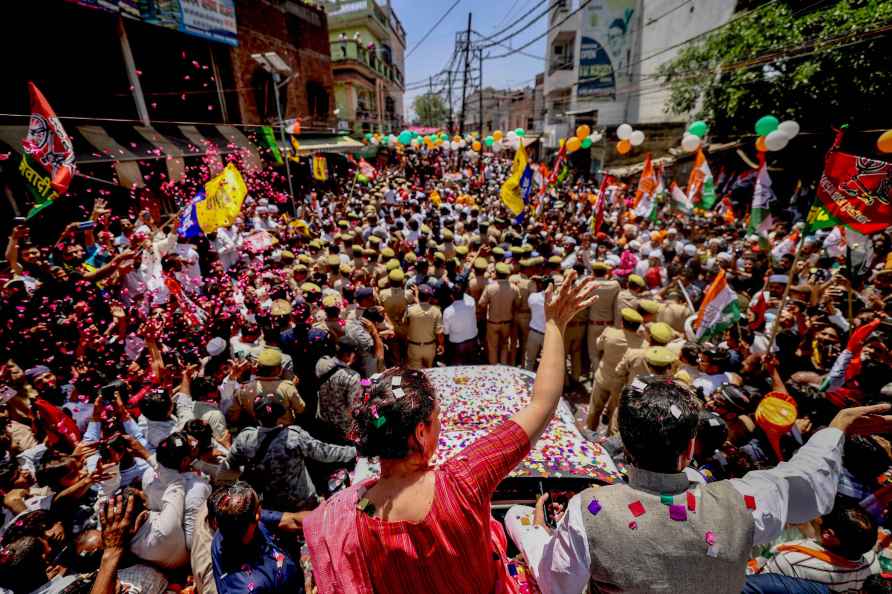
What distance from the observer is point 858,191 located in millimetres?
4016

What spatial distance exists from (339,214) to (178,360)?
30.5 ft

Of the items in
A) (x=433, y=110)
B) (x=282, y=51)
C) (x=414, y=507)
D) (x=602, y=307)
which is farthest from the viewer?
(x=433, y=110)

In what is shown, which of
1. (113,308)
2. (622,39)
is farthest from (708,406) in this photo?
(622,39)

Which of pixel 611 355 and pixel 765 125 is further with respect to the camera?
pixel 765 125

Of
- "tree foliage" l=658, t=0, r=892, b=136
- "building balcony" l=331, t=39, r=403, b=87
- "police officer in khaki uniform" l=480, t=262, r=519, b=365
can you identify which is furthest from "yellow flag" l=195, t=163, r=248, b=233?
"building balcony" l=331, t=39, r=403, b=87

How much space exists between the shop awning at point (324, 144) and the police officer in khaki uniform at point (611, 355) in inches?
640

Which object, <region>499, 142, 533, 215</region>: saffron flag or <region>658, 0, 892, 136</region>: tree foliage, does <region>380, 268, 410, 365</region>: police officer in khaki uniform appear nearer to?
<region>499, 142, 533, 215</region>: saffron flag

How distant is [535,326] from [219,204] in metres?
4.59

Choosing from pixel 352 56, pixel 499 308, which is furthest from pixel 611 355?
pixel 352 56

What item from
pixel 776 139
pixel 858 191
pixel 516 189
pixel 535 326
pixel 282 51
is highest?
pixel 282 51

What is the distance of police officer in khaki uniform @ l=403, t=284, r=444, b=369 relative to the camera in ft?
17.7

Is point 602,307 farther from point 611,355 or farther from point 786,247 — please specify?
point 786,247

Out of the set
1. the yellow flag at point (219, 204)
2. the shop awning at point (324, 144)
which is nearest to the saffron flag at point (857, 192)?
the yellow flag at point (219, 204)

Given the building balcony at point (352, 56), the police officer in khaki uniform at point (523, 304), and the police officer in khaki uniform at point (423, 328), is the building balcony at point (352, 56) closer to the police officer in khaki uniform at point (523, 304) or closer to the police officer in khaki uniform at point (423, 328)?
the police officer in khaki uniform at point (523, 304)
